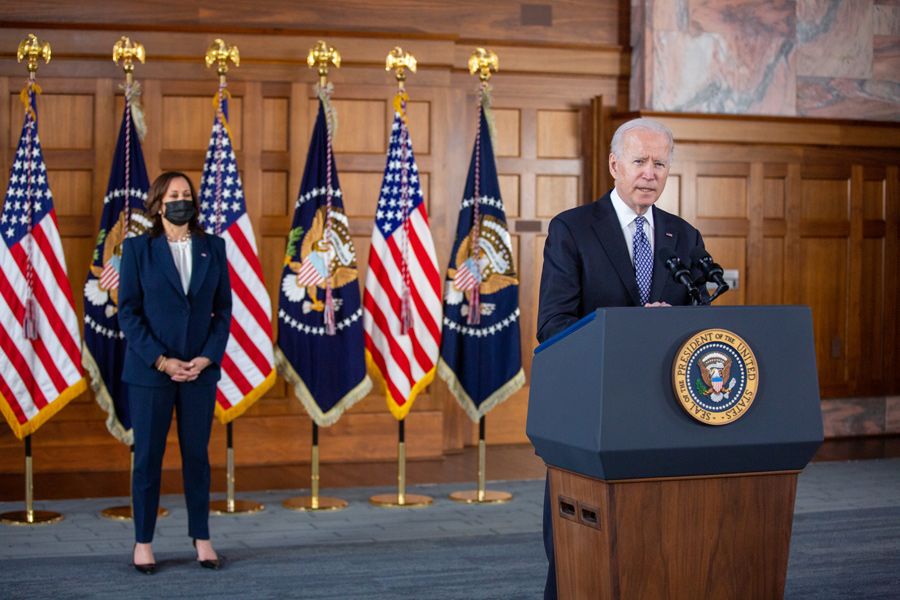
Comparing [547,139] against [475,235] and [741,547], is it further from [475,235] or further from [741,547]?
[741,547]

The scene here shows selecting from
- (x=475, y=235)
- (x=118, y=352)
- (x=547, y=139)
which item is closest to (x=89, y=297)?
(x=118, y=352)

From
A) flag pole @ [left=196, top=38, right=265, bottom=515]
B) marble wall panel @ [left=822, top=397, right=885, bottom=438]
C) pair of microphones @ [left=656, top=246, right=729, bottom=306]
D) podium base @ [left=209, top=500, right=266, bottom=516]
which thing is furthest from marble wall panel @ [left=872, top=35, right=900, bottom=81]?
pair of microphones @ [left=656, top=246, right=729, bottom=306]

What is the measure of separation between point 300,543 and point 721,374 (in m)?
3.50

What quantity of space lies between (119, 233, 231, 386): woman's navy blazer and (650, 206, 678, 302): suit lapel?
2548mm

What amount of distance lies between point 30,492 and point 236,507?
1090 mm

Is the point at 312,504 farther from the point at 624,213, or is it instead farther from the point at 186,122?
the point at 624,213

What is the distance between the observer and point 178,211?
505cm

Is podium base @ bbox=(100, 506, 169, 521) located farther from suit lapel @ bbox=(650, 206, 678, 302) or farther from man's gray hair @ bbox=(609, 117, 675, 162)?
man's gray hair @ bbox=(609, 117, 675, 162)

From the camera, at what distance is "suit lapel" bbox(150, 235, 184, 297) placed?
5055mm

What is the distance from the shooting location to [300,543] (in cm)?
566

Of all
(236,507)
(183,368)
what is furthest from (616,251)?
(236,507)

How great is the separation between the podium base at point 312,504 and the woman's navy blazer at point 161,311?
1.64m

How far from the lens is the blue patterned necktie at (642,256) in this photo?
3082 mm

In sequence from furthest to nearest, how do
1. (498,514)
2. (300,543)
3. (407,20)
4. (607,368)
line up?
(407,20) < (498,514) < (300,543) < (607,368)
